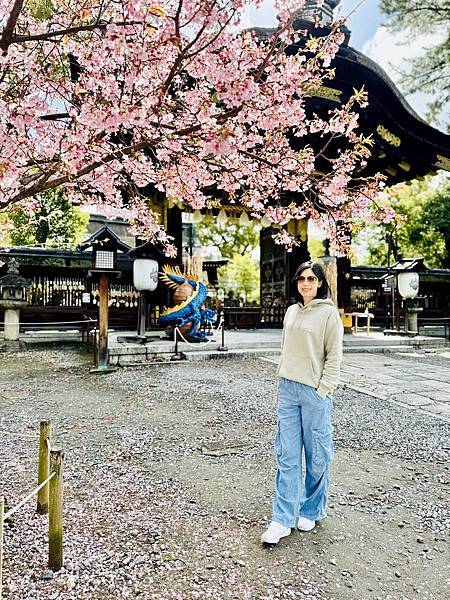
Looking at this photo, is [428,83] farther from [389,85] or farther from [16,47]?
[16,47]

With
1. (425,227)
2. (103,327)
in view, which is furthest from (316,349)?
(425,227)

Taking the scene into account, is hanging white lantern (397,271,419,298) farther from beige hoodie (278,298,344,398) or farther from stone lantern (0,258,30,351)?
stone lantern (0,258,30,351)

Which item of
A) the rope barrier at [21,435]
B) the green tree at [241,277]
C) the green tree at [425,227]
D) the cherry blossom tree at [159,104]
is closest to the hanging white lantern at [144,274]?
the cherry blossom tree at [159,104]

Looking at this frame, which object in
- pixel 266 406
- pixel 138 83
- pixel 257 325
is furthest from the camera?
pixel 257 325

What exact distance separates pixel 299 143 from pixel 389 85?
2.45 m

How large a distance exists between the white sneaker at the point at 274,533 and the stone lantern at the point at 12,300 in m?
10.1

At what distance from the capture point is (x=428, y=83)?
53.6 feet

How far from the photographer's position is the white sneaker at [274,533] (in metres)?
2.35

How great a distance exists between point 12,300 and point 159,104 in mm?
10101

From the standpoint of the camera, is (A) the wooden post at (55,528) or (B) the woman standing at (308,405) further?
(B) the woman standing at (308,405)

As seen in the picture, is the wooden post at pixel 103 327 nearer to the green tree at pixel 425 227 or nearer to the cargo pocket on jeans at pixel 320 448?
the cargo pocket on jeans at pixel 320 448

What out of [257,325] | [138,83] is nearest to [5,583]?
[138,83]

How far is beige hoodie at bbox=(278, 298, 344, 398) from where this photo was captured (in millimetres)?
2430

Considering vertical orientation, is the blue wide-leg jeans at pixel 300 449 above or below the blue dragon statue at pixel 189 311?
below
